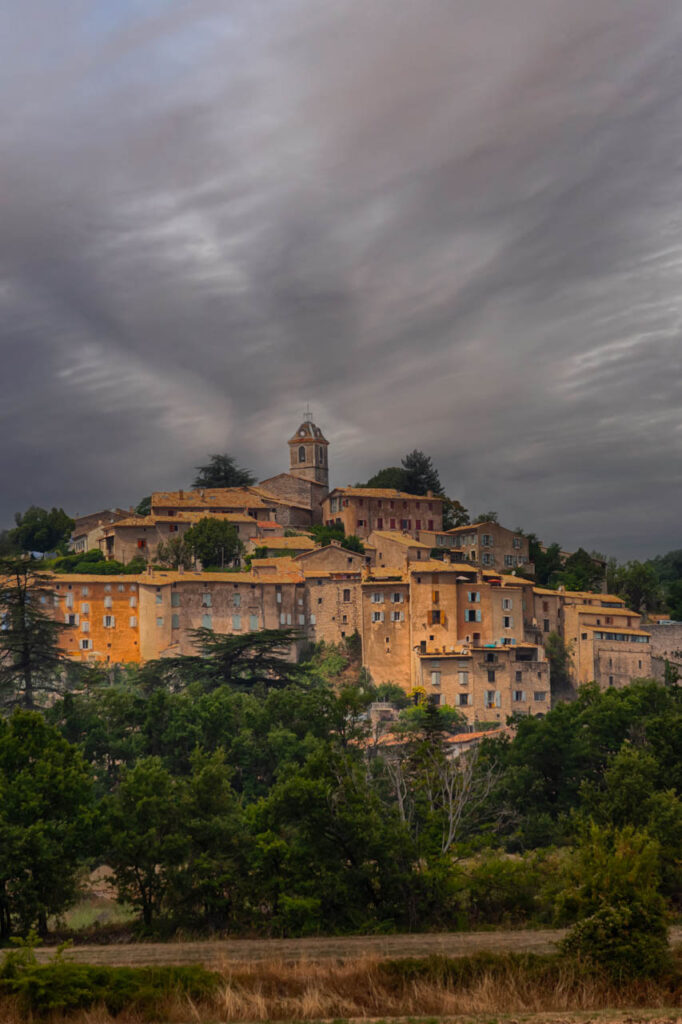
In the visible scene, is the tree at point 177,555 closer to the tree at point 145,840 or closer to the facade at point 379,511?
the facade at point 379,511

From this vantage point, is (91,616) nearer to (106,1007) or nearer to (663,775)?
(663,775)

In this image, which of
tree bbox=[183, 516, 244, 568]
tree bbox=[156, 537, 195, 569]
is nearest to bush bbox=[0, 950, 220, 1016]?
tree bbox=[183, 516, 244, 568]

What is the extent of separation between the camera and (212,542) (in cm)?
6912

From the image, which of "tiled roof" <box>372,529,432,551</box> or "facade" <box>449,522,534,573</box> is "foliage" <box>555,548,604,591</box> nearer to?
"facade" <box>449,522,534,573</box>

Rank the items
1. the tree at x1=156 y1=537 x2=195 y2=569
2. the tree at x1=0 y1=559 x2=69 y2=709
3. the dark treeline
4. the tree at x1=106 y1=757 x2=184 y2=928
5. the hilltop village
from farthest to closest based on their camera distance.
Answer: the tree at x1=156 y1=537 x2=195 y2=569 → the hilltop village → the tree at x1=0 y1=559 x2=69 y2=709 → the tree at x1=106 y1=757 x2=184 y2=928 → the dark treeline

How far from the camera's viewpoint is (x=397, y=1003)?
16.5m

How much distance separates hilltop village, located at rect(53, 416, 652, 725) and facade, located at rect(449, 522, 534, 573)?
0.66m

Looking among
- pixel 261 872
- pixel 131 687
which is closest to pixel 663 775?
pixel 261 872

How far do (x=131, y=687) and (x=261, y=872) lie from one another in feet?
113

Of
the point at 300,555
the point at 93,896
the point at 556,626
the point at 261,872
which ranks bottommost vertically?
the point at 93,896

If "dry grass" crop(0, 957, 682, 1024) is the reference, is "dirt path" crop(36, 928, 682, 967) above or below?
below

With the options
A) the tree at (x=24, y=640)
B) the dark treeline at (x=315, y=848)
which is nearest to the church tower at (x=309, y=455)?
the tree at (x=24, y=640)

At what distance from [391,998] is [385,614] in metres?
45.5

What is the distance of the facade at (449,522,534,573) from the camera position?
73625 mm
